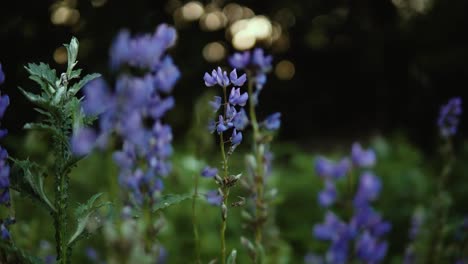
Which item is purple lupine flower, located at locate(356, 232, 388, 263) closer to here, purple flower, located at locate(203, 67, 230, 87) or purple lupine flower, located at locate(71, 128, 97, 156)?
purple flower, located at locate(203, 67, 230, 87)

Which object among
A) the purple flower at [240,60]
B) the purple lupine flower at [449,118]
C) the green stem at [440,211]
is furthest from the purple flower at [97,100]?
the green stem at [440,211]

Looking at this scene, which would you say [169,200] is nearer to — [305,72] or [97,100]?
[97,100]

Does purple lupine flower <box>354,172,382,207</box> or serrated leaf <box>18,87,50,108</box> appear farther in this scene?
purple lupine flower <box>354,172,382,207</box>

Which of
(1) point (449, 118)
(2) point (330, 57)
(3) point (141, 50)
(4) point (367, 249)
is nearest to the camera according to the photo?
(3) point (141, 50)

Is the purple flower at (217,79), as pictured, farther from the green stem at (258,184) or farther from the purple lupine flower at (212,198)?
the green stem at (258,184)

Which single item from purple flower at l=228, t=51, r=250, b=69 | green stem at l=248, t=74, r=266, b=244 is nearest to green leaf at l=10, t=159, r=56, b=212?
green stem at l=248, t=74, r=266, b=244

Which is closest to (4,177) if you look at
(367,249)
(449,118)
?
(367,249)
